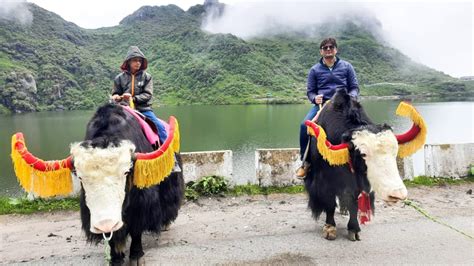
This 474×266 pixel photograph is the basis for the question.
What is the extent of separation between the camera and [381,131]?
298 cm

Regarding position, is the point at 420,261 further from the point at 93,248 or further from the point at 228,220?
the point at 93,248

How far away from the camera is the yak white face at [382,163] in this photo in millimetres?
2812

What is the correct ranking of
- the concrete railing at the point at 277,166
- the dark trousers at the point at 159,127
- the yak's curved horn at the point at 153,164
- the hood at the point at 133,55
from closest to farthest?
the yak's curved horn at the point at 153,164
the dark trousers at the point at 159,127
the hood at the point at 133,55
the concrete railing at the point at 277,166

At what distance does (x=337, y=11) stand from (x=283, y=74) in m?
99.0

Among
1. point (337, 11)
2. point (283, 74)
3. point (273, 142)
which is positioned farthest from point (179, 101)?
point (337, 11)

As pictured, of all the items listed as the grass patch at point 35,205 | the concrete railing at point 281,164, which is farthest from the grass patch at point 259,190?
the grass patch at point 35,205

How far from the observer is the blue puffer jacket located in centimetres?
424

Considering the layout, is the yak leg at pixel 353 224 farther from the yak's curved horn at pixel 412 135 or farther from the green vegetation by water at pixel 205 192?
the green vegetation by water at pixel 205 192

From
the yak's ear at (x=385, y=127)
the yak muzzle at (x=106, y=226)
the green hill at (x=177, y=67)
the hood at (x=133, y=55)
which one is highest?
the green hill at (x=177, y=67)

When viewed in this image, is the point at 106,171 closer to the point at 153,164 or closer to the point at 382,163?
the point at 153,164

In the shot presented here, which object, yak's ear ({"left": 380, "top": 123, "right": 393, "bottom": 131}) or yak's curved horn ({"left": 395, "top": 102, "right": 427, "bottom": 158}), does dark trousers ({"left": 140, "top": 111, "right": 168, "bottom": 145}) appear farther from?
yak's curved horn ({"left": 395, "top": 102, "right": 427, "bottom": 158})

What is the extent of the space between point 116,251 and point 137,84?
6.65 feet

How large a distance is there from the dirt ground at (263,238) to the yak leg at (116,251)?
11.2 inches

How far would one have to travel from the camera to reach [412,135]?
125 inches
